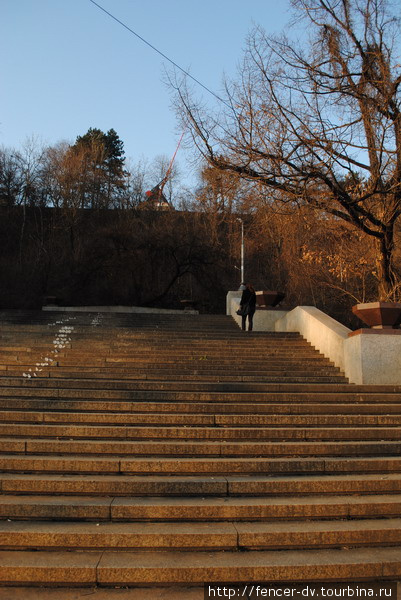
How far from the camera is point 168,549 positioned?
475cm

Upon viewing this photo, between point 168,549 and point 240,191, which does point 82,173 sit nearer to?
point 240,191

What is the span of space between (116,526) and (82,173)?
37.2 meters

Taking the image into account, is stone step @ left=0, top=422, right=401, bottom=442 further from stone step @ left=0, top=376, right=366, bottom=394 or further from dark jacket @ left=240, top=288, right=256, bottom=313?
dark jacket @ left=240, top=288, right=256, bottom=313

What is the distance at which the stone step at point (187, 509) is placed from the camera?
16.7 feet

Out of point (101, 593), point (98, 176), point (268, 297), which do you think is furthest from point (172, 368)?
point (98, 176)

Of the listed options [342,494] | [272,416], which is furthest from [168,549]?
[272,416]

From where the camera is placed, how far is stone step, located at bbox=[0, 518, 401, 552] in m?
4.70

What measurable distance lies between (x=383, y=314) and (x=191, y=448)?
5.42m

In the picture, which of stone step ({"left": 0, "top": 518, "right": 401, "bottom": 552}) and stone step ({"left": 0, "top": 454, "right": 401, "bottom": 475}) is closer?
stone step ({"left": 0, "top": 518, "right": 401, "bottom": 552})

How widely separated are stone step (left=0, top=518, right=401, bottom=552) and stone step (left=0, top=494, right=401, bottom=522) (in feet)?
0.32

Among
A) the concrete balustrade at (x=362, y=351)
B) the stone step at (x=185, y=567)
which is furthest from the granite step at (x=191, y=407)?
the stone step at (x=185, y=567)

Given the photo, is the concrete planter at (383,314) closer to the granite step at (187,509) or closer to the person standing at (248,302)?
the granite step at (187,509)

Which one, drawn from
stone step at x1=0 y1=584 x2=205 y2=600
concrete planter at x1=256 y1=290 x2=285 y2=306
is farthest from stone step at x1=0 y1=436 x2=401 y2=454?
concrete planter at x1=256 y1=290 x2=285 y2=306

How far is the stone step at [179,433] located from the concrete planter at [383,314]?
11.4 ft
